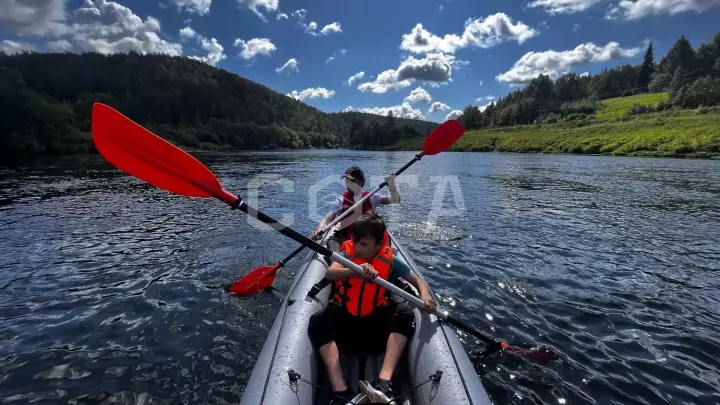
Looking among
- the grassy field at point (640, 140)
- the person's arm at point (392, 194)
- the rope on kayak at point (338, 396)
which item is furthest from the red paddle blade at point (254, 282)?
the grassy field at point (640, 140)

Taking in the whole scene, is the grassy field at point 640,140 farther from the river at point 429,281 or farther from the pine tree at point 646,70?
the pine tree at point 646,70

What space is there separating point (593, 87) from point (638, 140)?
103m

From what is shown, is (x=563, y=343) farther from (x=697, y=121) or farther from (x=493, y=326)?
(x=697, y=121)

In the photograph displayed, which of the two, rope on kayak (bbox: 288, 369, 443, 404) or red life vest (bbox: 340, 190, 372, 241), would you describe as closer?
rope on kayak (bbox: 288, 369, 443, 404)

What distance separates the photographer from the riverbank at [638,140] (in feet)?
141

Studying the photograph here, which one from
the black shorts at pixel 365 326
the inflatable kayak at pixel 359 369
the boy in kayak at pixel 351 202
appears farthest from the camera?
the boy in kayak at pixel 351 202

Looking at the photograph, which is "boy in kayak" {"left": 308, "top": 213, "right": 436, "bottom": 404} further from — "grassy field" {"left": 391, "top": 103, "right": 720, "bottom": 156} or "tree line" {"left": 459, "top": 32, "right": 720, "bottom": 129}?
"tree line" {"left": 459, "top": 32, "right": 720, "bottom": 129}

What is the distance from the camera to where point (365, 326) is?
12.6 ft

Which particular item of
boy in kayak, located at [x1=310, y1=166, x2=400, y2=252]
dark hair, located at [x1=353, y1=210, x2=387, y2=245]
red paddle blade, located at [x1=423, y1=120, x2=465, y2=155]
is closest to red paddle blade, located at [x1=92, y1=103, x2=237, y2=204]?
dark hair, located at [x1=353, y1=210, x2=387, y2=245]

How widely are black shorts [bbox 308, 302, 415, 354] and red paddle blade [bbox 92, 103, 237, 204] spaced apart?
1538 millimetres

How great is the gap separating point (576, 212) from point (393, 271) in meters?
12.5

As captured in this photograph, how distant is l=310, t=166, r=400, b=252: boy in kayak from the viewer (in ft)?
24.2

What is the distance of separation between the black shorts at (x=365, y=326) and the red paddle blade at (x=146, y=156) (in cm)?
154

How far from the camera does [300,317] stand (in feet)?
13.5
